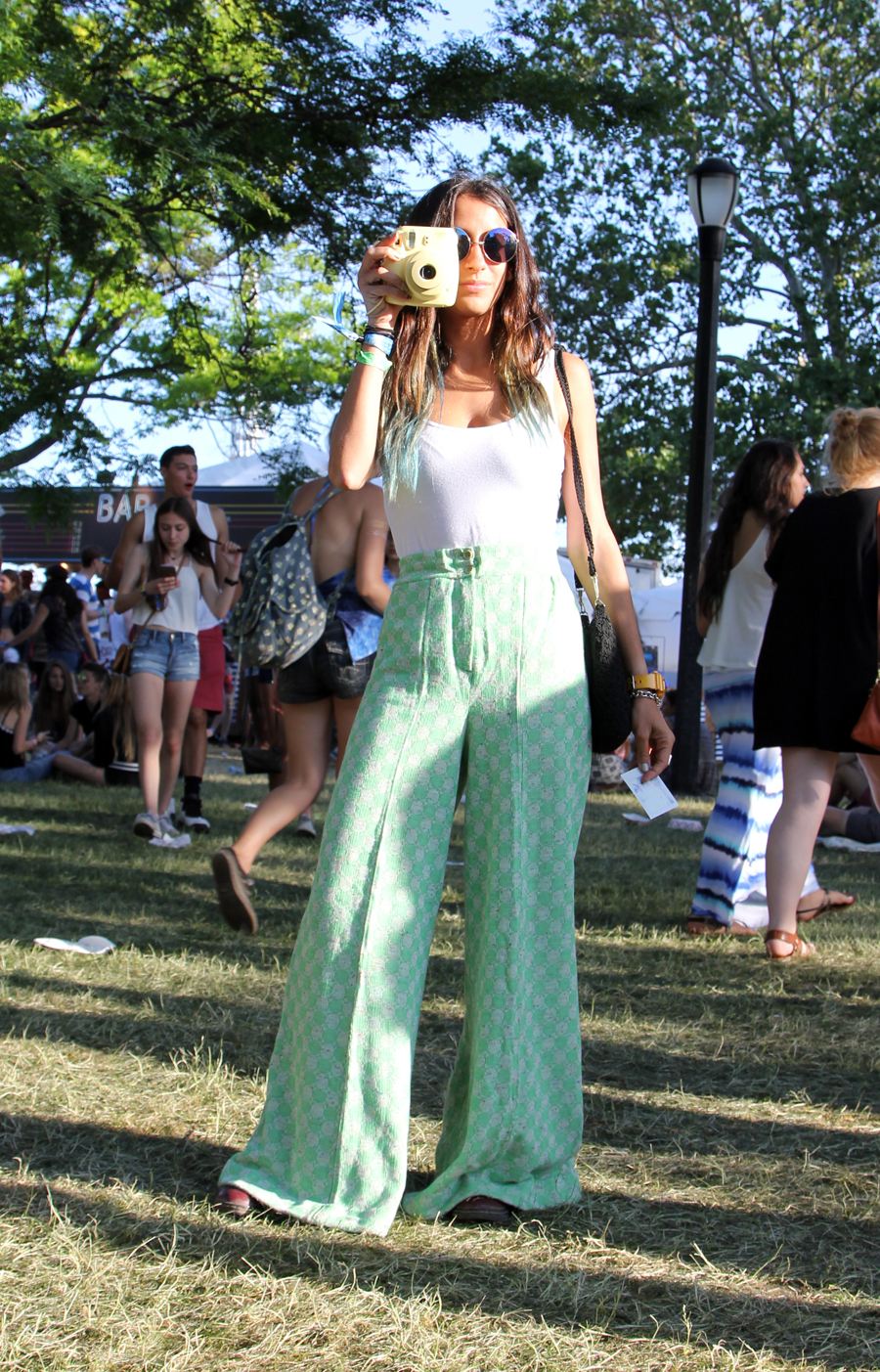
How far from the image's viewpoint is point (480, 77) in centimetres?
681

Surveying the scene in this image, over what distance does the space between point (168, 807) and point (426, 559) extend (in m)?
5.22

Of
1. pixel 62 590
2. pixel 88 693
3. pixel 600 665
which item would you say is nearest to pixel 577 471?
pixel 600 665

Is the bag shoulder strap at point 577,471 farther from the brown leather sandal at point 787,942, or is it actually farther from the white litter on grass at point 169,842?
the white litter on grass at point 169,842

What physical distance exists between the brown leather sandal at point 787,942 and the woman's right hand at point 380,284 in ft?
10.2

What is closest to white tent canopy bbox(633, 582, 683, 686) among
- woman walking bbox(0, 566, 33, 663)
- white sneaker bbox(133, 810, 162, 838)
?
woman walking bbox(0, 566, 33, 663)

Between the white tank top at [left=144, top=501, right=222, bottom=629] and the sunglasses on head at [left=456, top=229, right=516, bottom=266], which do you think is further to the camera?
the white tank top at [left=144, top=501, right=222, bottom=629]

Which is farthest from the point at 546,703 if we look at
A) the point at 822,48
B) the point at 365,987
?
the point at 822,48

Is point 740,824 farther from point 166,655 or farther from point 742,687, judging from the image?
point 166,655

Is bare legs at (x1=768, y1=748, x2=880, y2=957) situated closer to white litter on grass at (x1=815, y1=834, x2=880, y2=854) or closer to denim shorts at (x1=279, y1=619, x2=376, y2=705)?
denim shorts at (x1=279, y1=619, x2=376, y2=705)

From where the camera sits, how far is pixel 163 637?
7.10 m

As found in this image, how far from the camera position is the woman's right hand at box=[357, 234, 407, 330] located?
2.29 meters

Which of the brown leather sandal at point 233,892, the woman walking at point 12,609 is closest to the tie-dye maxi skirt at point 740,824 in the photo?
the brown leather sandal at point 233,892

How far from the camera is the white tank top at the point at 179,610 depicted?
279 inches

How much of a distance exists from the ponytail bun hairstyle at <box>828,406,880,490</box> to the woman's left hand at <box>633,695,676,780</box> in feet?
7.78
